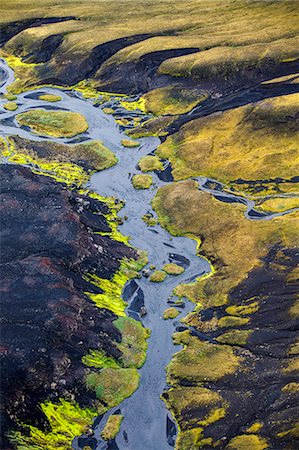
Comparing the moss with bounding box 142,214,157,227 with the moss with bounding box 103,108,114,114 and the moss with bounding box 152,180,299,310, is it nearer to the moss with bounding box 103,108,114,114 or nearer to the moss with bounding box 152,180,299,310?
the moss with bounding box 152,180,299,310

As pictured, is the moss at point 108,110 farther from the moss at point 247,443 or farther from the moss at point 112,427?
the moss at point 247,443

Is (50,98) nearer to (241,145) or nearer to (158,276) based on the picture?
(241,145)

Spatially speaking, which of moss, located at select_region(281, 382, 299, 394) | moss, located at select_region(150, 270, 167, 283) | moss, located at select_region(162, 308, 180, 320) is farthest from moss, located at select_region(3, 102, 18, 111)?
moss, located at select_region(281, 382, 299, 394)

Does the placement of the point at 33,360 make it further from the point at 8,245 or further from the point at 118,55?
the point at 118,55

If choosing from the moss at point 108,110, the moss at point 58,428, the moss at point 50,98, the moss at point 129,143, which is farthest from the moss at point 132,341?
the moss at point 50,98

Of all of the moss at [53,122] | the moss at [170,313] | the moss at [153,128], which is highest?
the moss at [53,122]

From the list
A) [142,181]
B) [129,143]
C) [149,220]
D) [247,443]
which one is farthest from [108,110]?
[247,443]
